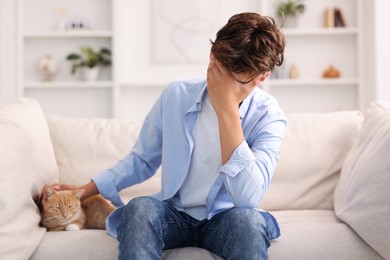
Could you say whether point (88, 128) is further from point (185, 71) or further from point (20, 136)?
point (185, 71)

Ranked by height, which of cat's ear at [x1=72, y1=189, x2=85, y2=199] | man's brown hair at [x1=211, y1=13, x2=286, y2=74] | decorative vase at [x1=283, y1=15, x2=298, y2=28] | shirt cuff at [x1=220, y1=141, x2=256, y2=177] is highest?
decorative vase at [x1=283, y1=15, x2=298, y2=28]

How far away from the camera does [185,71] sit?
495 cm

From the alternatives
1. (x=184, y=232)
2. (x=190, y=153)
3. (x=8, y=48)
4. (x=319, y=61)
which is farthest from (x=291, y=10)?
(x=184, y=232)

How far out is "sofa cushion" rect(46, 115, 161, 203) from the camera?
7.77 ft

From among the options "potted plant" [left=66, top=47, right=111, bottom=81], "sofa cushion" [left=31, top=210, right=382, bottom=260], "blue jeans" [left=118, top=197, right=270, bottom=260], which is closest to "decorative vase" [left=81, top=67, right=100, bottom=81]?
"potted plant" [left=66, top=47, right=111, bottom=81]

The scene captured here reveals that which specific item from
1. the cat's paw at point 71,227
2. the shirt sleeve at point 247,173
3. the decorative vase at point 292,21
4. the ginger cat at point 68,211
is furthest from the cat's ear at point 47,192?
the decorative vase at point 292,21

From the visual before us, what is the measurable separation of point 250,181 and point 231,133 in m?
0.15

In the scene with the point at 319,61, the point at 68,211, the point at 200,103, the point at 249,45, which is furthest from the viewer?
the point at 319,61

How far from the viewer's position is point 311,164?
240 centimetres

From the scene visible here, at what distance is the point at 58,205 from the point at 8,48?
3167 mm

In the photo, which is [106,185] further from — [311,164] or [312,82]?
[312,82]

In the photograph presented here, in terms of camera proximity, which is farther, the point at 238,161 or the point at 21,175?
the point at 21,175

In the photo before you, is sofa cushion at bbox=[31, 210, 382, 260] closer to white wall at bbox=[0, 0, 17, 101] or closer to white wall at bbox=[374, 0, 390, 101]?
white wall at bbox=[374, 0, 390, 101]

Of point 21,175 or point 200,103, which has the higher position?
point 200,103
